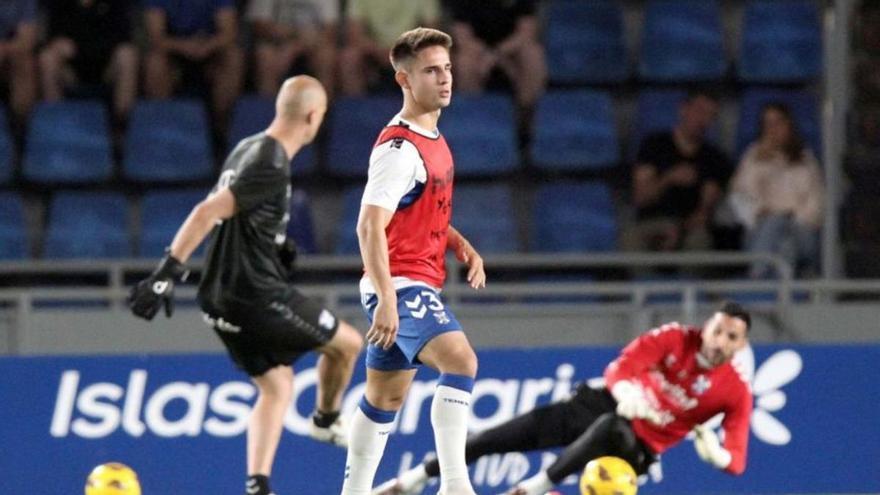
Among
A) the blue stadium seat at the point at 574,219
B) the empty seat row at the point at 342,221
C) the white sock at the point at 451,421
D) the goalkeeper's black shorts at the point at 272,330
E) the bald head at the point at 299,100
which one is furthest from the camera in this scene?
the blue stadium seat at the point at 574,219

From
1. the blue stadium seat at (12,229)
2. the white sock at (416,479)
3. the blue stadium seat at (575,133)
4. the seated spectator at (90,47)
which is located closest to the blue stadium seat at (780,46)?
the blue stadium seat at (575,133)

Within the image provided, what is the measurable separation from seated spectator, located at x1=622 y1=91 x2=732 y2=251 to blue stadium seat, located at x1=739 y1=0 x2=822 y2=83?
0.98m

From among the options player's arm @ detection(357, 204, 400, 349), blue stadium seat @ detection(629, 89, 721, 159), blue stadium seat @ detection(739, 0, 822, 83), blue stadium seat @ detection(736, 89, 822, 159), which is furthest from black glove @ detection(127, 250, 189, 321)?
blue stadium seat @ detection(739, 0, 822, 83)

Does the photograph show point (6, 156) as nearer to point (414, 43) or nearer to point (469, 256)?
point (469, 256)

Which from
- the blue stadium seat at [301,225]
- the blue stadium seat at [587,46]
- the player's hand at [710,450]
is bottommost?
the player's hand at [710,450]

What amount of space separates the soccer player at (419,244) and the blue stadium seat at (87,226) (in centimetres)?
651

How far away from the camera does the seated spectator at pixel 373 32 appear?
1515cm

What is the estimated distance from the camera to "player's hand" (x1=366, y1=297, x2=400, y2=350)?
790cm

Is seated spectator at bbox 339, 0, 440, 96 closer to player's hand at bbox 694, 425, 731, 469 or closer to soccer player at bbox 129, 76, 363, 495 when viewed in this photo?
soccer player at bbox 129, 76, 363, 495

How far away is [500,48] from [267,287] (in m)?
5.70

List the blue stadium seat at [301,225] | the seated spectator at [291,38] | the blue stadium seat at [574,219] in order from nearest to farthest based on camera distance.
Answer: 1. the blue stadium seat at [301,225]
2. the blue stadium seat at [574,219]
3. the seated spectator at [291,38]

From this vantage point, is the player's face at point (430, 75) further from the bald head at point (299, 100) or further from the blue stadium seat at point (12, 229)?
the blue stadium seat at point (12, 229)

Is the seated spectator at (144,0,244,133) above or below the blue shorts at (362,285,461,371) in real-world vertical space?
above

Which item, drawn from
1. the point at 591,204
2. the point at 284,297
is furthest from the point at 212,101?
the point at 284,297
